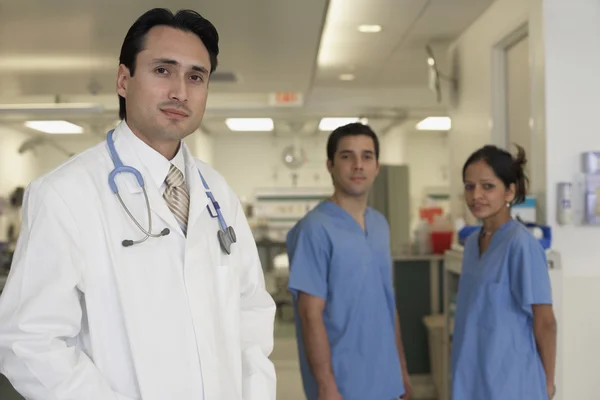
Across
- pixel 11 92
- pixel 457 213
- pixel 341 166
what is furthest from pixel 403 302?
pixel 11 92

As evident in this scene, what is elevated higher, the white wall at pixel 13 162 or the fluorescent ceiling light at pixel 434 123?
the fluorescent ceiling light at pixel 434 123

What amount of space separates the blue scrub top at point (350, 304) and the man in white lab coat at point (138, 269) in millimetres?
845

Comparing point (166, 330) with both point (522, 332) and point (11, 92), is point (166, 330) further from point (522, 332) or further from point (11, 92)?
point (11, 92)

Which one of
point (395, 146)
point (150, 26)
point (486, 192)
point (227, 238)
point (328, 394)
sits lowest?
point (328, 394)

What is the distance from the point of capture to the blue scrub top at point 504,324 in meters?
2.12

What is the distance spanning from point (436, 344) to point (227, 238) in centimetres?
326

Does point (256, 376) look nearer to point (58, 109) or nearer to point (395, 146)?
point (58, 109)

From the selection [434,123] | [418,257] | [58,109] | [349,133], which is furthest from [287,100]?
[349,133]

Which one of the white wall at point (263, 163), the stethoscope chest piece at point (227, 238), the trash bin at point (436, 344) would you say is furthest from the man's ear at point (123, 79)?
the white wall at point (263, 163)

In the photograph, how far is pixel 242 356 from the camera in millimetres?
1358

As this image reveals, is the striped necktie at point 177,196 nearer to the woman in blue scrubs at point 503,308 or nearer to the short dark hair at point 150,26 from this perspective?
the short dark hair at point 150,26

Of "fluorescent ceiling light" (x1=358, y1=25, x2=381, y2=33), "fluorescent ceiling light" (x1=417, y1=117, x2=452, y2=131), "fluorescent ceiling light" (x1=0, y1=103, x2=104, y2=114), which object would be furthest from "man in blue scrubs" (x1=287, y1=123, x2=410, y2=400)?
"fluorescent ceiling light" (x1=417, y1=117, x2=452, y2=131)

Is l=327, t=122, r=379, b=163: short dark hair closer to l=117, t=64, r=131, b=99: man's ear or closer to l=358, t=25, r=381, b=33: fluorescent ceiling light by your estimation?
l=117, t=64, r=131, b=99: man's ear

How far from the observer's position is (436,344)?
14.1ft
